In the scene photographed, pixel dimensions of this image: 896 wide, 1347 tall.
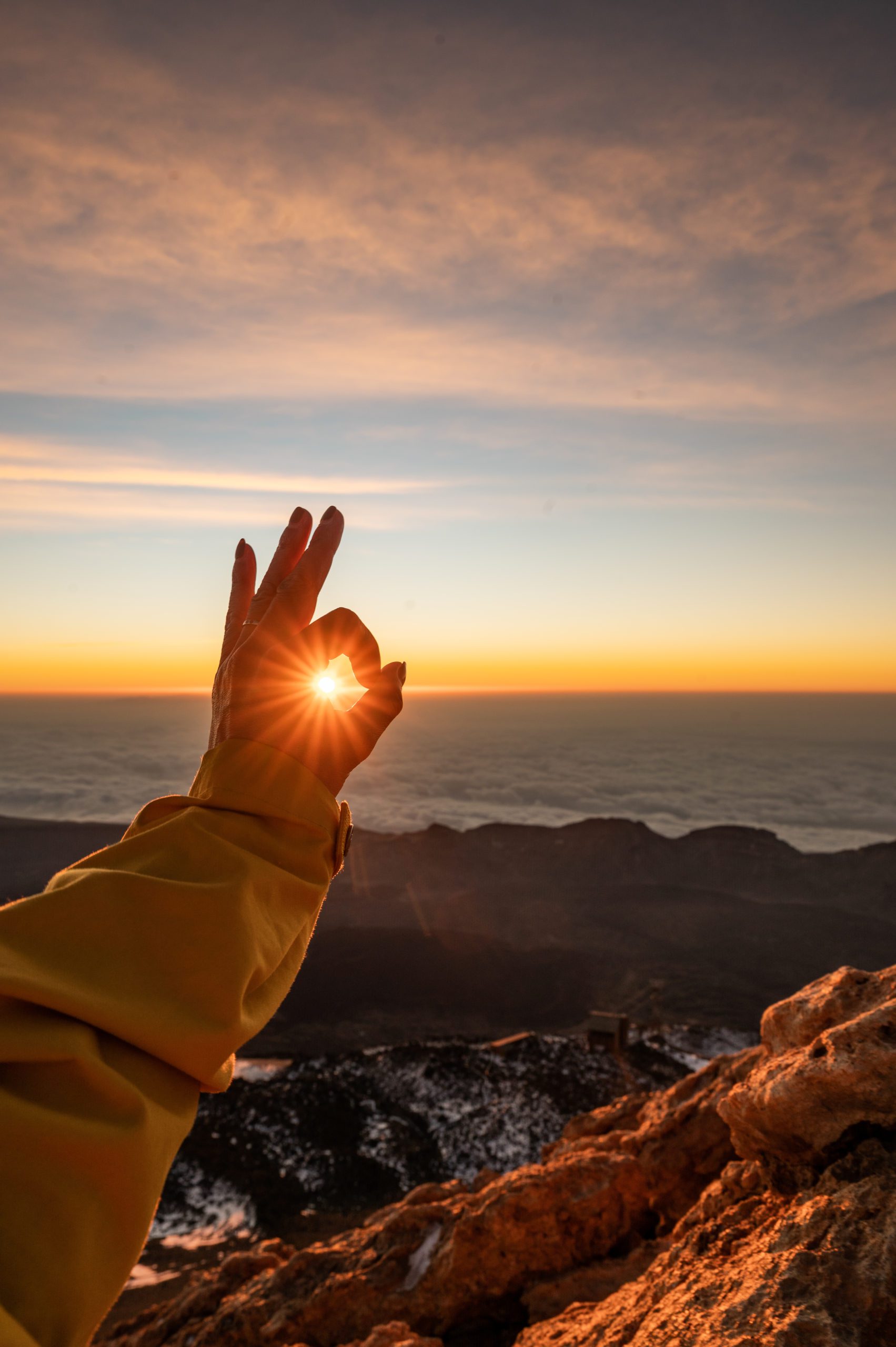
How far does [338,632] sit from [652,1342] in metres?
2.50

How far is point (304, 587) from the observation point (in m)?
1.34

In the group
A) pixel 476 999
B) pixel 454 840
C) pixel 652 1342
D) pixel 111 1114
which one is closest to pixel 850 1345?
pixel 652 1342

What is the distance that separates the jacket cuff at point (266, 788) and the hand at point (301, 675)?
0.03 meters

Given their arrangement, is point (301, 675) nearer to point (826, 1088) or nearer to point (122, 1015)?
point (122, 1015)

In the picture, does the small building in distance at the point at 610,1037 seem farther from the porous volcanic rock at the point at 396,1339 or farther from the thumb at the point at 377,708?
the thumb at the point at 377,708

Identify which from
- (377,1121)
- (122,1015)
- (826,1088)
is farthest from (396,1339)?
(377,1121)

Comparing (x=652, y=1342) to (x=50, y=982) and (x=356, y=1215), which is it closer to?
(x=50, y=982)

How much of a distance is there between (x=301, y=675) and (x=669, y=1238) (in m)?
4.75

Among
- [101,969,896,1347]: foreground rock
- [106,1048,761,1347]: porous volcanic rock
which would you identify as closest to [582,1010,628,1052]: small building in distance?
[101,969,896,1347]: foreground rock

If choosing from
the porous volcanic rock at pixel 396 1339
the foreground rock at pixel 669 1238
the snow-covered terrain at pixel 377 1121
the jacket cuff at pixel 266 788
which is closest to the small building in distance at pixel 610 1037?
the snow-covered terrain at pixel 377 1121

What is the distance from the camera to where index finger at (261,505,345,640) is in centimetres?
129

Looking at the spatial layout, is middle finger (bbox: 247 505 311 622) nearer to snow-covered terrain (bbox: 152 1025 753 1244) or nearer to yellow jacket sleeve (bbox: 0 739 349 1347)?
yellow jacket sleeve (bbox: 0 739 349 1347)

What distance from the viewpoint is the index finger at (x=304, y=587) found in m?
1.29

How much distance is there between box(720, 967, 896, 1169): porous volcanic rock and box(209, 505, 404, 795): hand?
8.34 ft
